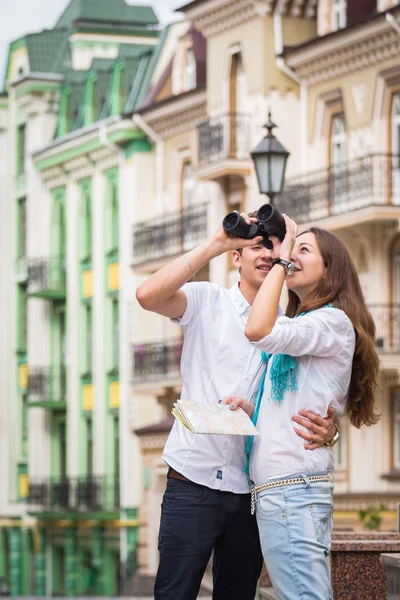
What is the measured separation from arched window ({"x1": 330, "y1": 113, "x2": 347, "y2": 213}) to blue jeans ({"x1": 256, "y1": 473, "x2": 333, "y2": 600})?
970 inches

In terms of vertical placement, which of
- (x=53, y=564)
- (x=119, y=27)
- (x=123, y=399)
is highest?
(x=119, y=27)

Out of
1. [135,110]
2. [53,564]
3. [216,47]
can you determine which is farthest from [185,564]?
[53,564]

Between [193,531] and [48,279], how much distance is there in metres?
41.3

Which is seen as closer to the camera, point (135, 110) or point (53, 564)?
point (135, 110)

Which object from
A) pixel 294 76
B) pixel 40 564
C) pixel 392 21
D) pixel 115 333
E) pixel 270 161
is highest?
pixel 392 21

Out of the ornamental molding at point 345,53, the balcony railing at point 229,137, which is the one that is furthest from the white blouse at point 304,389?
the balcony railing at point 229,137

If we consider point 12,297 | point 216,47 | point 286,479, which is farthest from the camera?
point 12,297

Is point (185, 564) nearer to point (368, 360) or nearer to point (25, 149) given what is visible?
point (368, 360)

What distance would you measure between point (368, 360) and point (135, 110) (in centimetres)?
3574

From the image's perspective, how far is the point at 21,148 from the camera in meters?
52.2

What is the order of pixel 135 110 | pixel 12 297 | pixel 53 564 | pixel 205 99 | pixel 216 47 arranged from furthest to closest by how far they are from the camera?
pixel 12 297, pixel 53 564, pixel 135 110, pixel 205 99, pixel 216 47

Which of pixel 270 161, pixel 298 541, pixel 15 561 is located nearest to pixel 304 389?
pixel 298 541

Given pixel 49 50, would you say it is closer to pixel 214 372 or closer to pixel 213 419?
pixel 214 372

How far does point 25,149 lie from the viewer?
51.5 m
